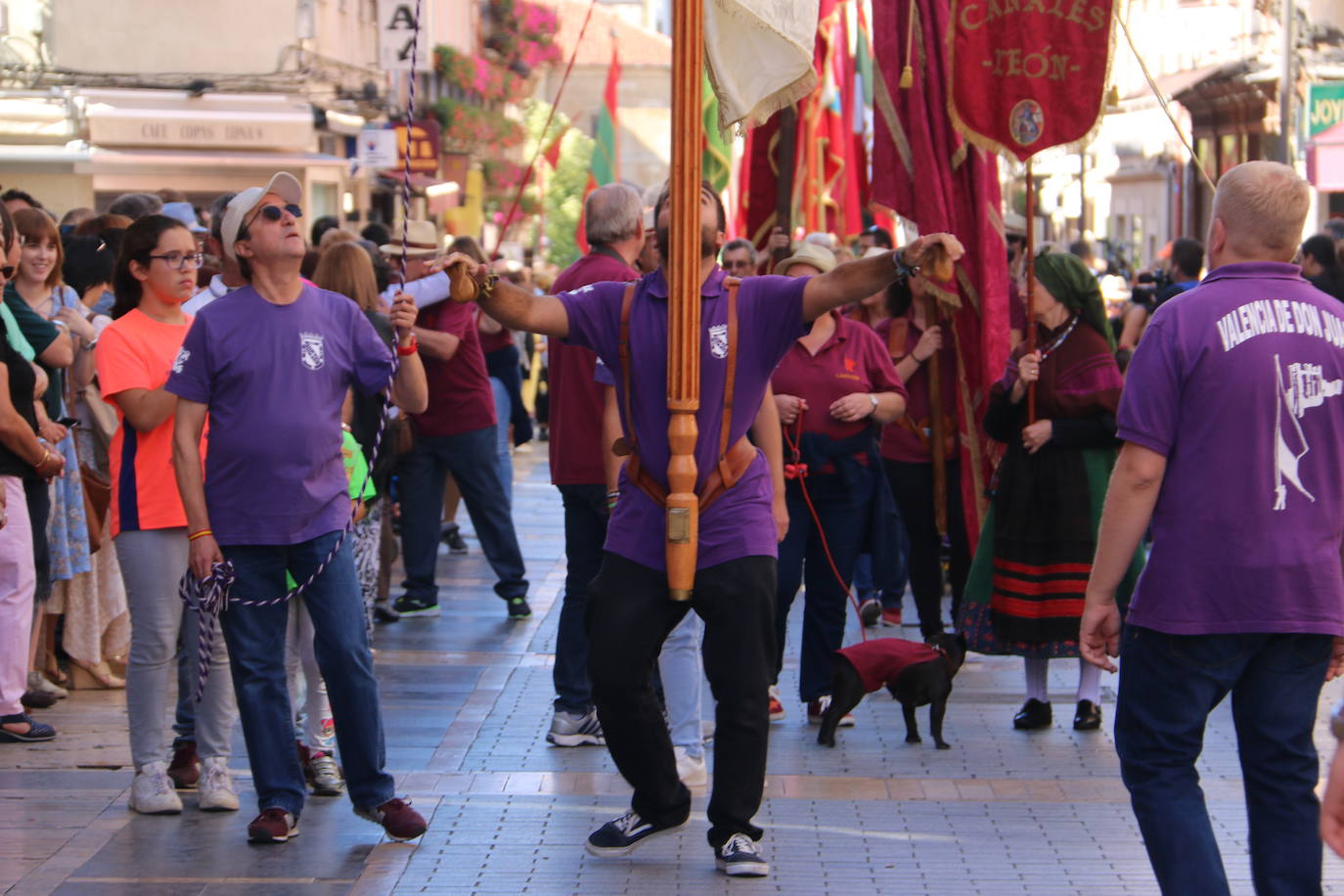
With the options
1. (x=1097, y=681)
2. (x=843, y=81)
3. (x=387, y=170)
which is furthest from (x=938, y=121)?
(x=387, y=170)

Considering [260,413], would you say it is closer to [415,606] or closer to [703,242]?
[703,242]

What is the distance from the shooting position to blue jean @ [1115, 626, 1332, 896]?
168 inches

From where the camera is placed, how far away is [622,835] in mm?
5480

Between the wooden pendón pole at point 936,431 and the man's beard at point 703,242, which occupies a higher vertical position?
the man's beard at point 703,242

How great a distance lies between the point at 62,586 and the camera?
789 centimetres

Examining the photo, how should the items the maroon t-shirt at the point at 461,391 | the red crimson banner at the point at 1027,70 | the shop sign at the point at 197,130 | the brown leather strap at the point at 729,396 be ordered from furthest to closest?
1. the shop sign at the point at 197,130
2. the maroon t-shirt at the point at 461,391
3. the red crimson banner at the point at 1027,70
4. the brown leather strap at the point at 729,396

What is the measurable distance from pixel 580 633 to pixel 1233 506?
11.1 feet

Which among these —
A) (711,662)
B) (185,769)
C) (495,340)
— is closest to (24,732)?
(185,769)

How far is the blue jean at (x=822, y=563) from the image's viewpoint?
7.38m

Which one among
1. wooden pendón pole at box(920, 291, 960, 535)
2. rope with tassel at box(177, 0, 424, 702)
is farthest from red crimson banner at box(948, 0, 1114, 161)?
rope with tassel at box(177, 0, 424, 702)

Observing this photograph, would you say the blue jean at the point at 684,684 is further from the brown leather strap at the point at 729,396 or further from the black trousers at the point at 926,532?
the black trousers at the point at 926,532

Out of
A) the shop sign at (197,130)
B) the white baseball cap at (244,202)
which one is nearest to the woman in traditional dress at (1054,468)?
the white baseball cap at (244,202)

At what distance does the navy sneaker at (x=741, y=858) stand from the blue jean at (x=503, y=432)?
4.94 m

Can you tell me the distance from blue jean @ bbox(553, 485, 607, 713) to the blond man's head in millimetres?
3137
